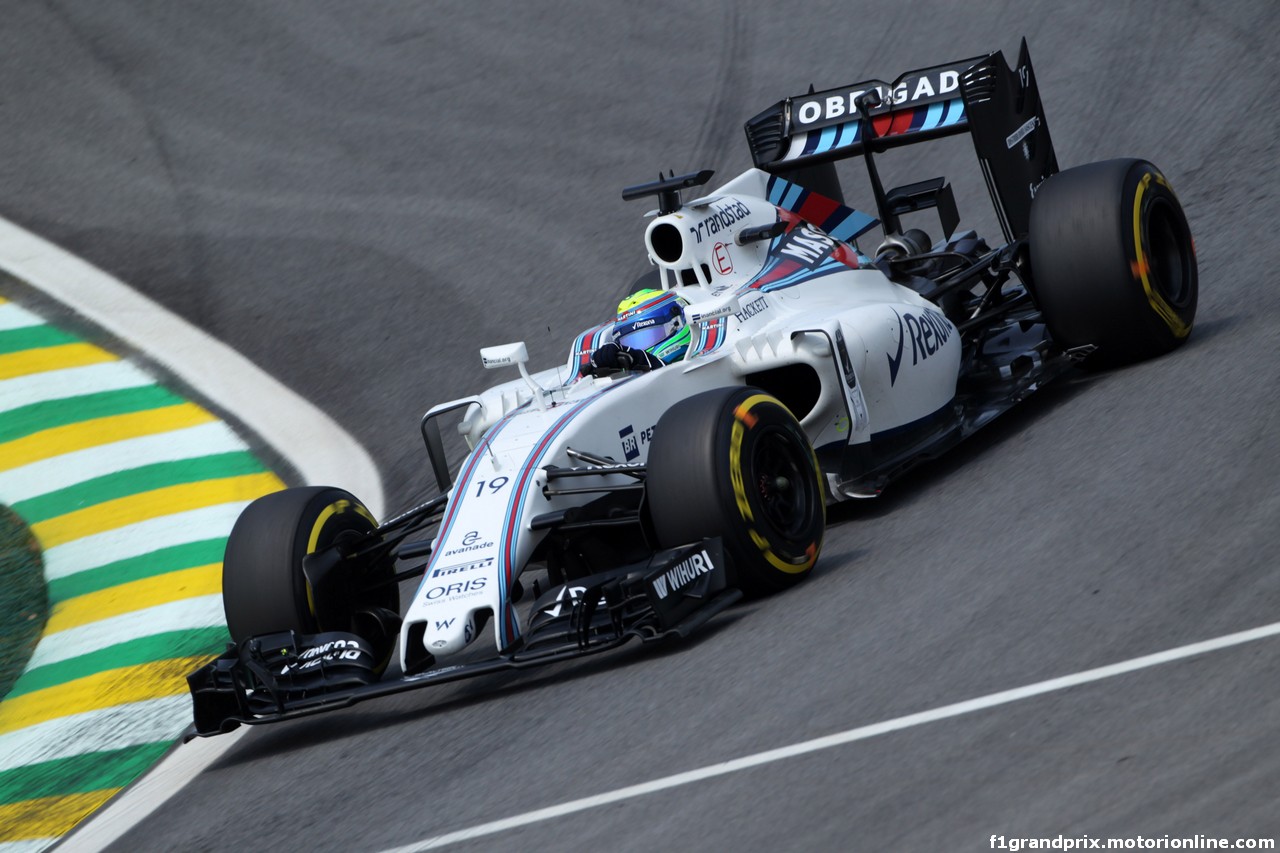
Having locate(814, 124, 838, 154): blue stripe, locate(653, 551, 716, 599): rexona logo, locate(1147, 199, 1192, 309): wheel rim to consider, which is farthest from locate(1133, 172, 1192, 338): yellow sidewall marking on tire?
locate(653, 551, 716, 599): rexona logo

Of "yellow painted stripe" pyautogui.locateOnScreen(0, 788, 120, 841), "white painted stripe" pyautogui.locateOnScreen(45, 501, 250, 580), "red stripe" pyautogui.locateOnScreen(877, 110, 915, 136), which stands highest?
"red stripe" pyautogui.locateOnScreen(877, 110, 915, 136)

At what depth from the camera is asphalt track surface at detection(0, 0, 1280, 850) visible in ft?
14.7

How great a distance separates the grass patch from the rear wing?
4582 millimetres

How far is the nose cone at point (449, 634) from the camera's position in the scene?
19.2 feet

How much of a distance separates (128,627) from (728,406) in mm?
3550

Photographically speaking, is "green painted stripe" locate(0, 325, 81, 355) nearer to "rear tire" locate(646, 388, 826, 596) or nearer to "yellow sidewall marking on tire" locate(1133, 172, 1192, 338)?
"rear tire" locate(646, 388, 826, 596)

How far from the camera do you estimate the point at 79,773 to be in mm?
6680

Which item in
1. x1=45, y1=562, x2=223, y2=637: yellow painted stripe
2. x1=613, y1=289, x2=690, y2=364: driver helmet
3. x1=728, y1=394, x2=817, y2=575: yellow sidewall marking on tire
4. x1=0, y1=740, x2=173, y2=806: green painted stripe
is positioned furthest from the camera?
x1=45, y1=562, x2=223, y2=637: yellow painted stripe

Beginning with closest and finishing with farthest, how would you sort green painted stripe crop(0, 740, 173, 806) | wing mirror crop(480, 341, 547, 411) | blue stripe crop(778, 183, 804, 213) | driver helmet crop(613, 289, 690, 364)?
green painted stripe crop(0, 740, 173, 806) → wing mirror crop(480, 341, 547, 411) → driver helmet crop(613, 289, 690, 364) → blue stripe crop(778, 183, 804, 213)

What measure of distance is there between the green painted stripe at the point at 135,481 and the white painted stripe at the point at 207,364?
0.32 metres

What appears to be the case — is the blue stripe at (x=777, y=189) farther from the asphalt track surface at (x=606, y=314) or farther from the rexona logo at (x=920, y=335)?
the asphalt track surface at (x=606, y=314)

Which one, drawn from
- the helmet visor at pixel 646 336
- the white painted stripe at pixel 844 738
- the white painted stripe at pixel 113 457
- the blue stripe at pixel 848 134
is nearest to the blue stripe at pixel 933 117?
the blue stripe at pixel 848 134

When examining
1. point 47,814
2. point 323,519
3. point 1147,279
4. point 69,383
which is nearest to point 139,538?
point 69,383

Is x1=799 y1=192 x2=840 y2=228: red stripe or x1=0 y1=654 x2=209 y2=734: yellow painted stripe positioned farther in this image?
x1=799 y1=192 x2=840 y2=228: red stripe
